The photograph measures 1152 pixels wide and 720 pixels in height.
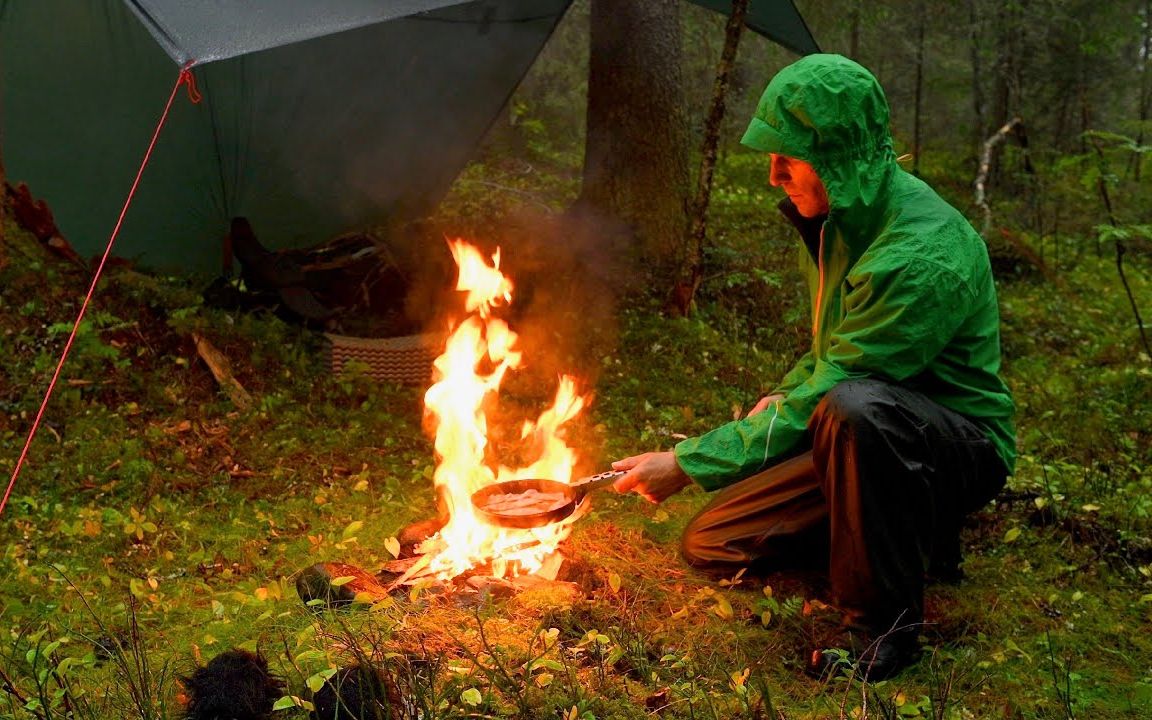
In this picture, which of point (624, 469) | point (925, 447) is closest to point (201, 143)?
point (624, 469)

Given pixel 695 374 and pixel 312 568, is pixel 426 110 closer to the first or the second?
pixel 695 374

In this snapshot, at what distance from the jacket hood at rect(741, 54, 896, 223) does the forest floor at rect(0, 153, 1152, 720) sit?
1.29 metres

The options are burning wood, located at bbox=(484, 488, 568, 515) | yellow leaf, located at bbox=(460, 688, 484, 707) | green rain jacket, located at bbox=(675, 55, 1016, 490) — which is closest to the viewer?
yellow leaf, located at bbox=(460, 688, 484, 707)

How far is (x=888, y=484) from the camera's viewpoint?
8.55 ft

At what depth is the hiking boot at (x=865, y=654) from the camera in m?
2.64

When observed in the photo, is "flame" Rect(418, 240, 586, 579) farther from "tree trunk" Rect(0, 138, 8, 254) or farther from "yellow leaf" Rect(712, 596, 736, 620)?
"tree trunk" Rect(0, 138, 8, 254)

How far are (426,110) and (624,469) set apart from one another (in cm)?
383

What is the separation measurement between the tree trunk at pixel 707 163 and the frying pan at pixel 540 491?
2.48 m

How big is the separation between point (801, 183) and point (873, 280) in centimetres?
43

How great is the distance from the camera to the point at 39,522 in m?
3.66

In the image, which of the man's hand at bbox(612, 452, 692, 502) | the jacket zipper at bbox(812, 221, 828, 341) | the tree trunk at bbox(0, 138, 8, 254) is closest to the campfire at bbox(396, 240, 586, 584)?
the man's hand at bbox(612, 452, 692, 502)

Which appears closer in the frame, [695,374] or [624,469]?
[624,469]

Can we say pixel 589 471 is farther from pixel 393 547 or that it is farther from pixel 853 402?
pixel 853 402

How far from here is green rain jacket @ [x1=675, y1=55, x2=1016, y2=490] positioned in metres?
2.59
